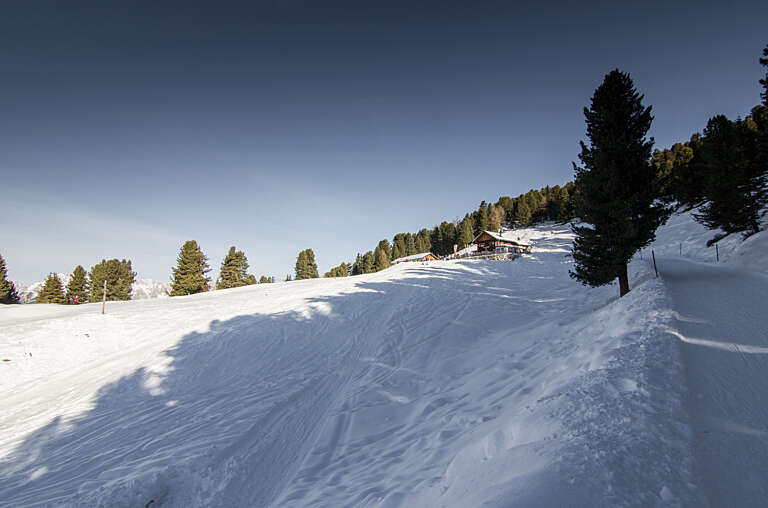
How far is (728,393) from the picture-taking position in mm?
3408

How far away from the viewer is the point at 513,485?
2449mm

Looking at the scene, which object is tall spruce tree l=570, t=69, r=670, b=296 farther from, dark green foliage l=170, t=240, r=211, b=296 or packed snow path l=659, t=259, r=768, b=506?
dark green foliage l=170, t=240, r=211, b=296

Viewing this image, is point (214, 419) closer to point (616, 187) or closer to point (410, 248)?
point (616, 187)

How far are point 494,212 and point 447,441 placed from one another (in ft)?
295

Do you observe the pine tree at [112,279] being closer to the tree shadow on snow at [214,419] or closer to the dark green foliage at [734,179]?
the tree shadow on snow at [214,419]

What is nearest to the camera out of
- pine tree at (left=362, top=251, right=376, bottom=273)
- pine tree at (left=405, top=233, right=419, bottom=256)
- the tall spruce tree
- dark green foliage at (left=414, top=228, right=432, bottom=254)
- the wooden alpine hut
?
the tall spruce tree

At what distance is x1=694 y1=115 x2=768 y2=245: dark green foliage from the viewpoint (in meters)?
19.1

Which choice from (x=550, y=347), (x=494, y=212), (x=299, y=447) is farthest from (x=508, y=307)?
(x=494, y=212)

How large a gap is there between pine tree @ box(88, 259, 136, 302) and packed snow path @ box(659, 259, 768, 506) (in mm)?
68911

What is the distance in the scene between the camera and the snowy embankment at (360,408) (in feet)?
9.05

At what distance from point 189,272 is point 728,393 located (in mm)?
55980

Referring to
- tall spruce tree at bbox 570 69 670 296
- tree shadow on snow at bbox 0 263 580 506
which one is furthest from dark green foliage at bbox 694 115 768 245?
tree shadow on snow at bbox 0 263 580 506

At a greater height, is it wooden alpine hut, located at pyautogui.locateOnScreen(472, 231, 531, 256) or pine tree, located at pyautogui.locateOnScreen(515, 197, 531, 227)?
pine tree, located at pyautogui.locateOnScreen(515, 197, 531, 227)

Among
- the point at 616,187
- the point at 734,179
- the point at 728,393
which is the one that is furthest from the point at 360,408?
the point at 734,179
